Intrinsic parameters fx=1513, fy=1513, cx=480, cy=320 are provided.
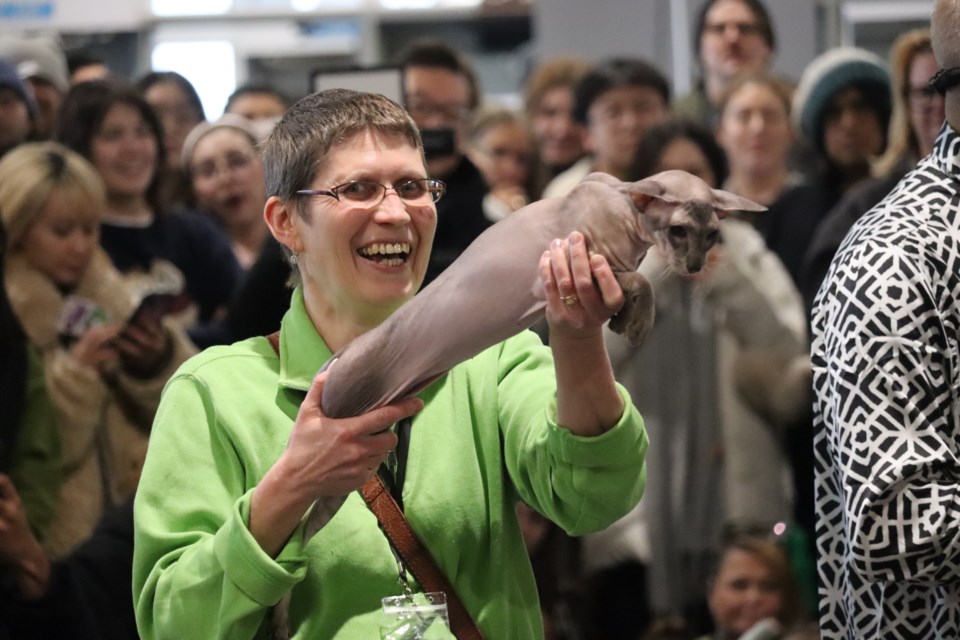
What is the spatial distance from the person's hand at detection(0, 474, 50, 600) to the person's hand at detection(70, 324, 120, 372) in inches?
31.1

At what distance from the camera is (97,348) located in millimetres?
4082

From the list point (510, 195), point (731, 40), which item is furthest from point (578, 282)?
point (731, 40)

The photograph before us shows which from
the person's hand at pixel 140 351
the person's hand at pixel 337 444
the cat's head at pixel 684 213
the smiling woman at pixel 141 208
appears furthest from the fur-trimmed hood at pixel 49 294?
the cat's head at pixel 684 213

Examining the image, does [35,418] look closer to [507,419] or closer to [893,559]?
[507,419]

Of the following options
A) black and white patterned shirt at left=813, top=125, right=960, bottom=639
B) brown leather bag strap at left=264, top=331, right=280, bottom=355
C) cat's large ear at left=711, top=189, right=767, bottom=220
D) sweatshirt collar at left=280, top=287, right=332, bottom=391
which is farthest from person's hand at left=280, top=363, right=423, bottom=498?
black and white patterned shirt at left=813, top=125, right=960, bottom=639

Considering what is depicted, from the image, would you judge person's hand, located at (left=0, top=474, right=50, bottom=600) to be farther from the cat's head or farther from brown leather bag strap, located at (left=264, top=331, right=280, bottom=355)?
the cat's head

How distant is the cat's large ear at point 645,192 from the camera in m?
1.59

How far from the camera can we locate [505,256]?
1698 mm

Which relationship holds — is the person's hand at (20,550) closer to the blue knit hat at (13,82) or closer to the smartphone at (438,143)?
the smartphone at (438,143)

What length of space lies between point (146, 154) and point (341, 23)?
3.04 metres

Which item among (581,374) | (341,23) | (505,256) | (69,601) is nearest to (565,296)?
(505,256)

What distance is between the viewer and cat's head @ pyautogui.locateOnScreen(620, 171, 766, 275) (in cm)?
158

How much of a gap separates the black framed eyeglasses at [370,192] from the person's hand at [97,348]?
2.20m

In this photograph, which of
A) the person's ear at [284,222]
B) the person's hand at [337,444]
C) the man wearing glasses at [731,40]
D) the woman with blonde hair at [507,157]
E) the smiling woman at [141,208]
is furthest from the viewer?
the woman with blonde hair at [507,157]
